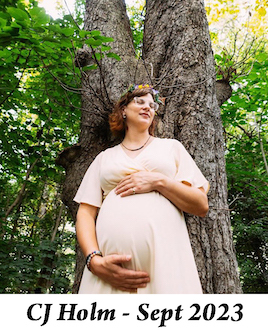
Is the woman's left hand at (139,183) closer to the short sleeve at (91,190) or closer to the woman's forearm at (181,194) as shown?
the woman's forearm at (181,194)

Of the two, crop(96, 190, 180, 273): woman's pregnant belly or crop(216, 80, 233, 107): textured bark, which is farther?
crop(216, 80, 233, 107): textured bark

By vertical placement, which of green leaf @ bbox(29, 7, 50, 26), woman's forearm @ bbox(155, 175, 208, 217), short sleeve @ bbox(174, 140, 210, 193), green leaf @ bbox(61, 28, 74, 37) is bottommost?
woman's forearm @ bbox(155, 175, 208, 217)

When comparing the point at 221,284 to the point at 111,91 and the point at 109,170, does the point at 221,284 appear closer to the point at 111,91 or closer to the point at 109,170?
the point at 109,170

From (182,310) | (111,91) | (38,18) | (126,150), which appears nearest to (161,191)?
(126,150)

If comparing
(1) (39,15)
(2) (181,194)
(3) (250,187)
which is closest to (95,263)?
(2) (181,194)

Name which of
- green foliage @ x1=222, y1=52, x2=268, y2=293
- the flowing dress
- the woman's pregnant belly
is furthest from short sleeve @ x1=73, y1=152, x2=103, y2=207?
green foliage @ x1=222, y1=52, x2=268, y2=293

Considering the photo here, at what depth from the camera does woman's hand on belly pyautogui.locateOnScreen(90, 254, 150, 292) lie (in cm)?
145

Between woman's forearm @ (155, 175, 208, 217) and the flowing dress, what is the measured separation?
0.04 metres

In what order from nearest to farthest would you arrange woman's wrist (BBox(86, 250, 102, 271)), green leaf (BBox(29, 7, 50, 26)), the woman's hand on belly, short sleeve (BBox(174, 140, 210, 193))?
1. the woman's hand on belly
2. woman's wrist (BBox(86, 250, 102, 271))
3. short sleeve (BBox(174, 140, 210, 193))
4. green leaf (BBox(29, 7, 50, 26))

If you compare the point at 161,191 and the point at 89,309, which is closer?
the point at 89,309

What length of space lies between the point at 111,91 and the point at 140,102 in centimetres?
57

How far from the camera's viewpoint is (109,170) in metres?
1.81

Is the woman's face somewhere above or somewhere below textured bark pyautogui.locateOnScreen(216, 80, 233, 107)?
below

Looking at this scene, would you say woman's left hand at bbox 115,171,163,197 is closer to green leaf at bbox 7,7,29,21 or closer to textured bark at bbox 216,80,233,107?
green leaf at bbox 7,7,29,21
